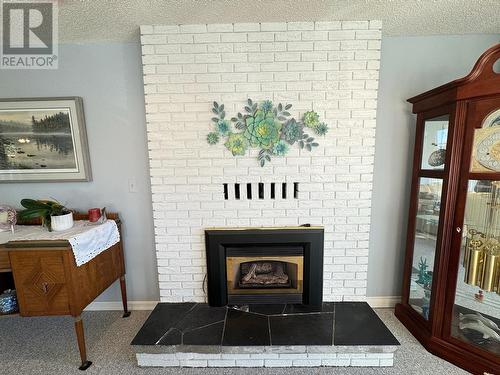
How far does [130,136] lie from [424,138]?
2.37 meters

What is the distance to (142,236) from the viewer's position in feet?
7.01

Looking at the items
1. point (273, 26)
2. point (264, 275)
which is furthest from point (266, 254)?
point (273, 26)

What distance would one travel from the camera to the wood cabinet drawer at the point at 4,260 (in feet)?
5.04

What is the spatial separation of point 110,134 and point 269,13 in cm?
157

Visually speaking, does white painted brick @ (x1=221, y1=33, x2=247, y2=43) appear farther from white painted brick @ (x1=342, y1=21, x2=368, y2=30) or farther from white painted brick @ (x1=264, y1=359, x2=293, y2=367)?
white painted brick @ (x1=264, y1=359, x2=293, y2=367)

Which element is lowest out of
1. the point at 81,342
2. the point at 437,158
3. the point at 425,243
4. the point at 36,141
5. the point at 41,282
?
the point at 81,342

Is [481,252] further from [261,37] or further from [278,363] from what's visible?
[261,37]

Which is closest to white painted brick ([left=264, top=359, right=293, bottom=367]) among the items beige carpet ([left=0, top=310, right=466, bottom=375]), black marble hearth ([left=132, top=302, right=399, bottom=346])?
beige carpet ([left=0, top=310, right=466, bottom=375])

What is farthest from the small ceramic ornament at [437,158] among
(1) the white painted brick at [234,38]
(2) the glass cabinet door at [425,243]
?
(1) the white painted brick at [234,38]

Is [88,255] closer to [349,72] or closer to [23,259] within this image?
[23,259]

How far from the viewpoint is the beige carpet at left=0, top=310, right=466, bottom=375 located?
158 centimetres

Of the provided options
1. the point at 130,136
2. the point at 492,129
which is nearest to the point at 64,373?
the point at 130,136

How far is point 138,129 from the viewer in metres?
2.01

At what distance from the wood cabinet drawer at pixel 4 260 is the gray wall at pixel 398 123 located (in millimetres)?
2735
